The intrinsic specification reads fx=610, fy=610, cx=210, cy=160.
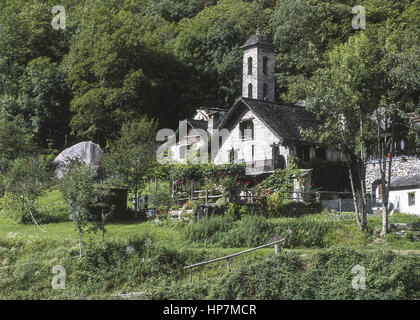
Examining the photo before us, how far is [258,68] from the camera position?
175 feet

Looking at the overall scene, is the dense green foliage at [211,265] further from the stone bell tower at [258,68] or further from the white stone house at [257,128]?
the stone bell tower at [258,68]

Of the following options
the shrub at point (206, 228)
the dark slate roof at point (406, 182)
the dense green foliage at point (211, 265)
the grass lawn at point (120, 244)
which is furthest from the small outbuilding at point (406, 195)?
the shrub at point (206, 228)

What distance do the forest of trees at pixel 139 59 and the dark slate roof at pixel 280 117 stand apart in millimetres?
8615

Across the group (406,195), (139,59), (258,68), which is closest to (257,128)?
(258,68)

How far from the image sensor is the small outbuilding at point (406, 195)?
35906 mm

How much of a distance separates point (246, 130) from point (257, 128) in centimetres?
126

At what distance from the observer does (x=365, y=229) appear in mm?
28609

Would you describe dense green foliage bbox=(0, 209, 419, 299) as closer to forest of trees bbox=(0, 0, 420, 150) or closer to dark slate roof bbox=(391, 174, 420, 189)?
dark slate roof bbox=(391, 174, 420, 189)

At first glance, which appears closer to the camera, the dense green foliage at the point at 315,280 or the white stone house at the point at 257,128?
the dense green foliage at the point at 315,280

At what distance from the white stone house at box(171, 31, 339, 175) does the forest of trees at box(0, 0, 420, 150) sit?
15.2ft

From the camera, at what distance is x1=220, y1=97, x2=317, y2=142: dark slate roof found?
1714 inches

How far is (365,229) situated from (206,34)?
42890 mm

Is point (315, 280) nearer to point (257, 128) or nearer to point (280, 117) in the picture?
point (257, 128)
